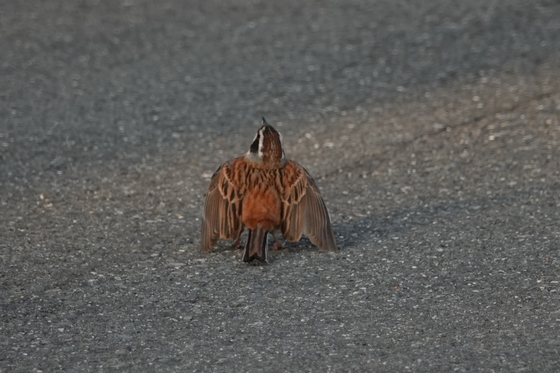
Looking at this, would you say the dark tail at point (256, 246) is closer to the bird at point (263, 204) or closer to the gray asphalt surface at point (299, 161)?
the bird at point (263, 204)

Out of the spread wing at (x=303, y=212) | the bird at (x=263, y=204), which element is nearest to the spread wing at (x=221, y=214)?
the bird at (x=263, y=204)

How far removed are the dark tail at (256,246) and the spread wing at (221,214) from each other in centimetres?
13

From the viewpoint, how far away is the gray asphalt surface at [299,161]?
5.21 meters

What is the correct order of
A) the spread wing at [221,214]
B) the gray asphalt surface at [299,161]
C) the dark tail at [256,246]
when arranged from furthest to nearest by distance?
1. the spread wing at [221,214]
2. the dark tail at [256,246]
3. the gray asphalt surface at [299,161]

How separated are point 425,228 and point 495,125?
8.01ft

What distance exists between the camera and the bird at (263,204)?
624 centimetres

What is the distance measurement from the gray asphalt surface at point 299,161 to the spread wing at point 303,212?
6.5 inches

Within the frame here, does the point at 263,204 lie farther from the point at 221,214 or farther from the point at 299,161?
the point at 299,161

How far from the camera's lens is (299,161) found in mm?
8328

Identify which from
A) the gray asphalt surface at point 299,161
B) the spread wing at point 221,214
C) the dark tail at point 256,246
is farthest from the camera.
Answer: the spread wing at point 221,214

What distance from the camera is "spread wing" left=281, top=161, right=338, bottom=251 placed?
636 cm

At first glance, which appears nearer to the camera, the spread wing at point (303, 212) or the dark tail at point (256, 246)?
the dark tail at point (256, 246)

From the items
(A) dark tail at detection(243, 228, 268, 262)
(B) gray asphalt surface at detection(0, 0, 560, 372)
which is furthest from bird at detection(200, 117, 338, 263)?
(B) gray asphalt surface at detection(0, 0, 560, 372)

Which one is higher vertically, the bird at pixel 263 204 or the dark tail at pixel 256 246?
the bird at pixel 263 204
